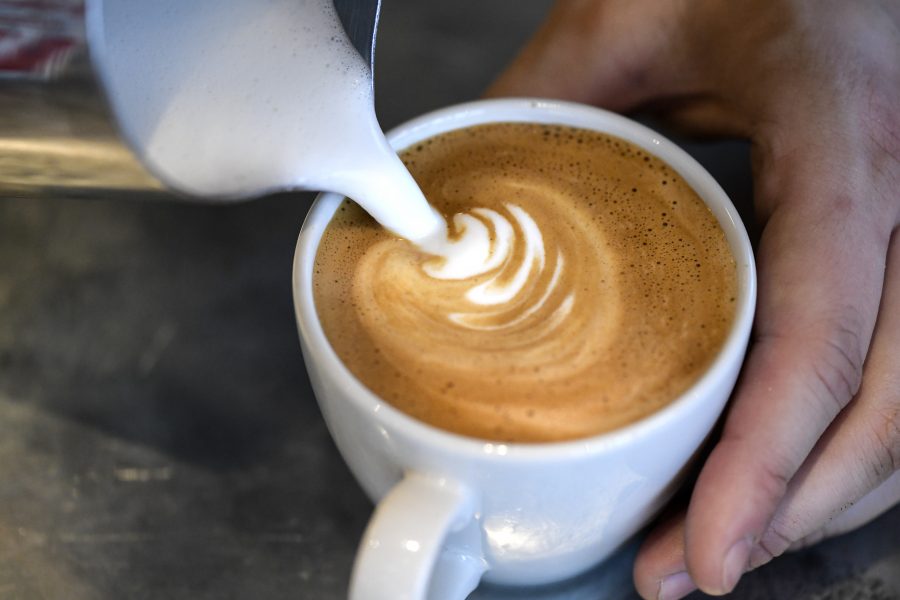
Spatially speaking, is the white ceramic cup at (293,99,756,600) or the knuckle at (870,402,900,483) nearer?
the white ceramic cup at (293,99,756,600)

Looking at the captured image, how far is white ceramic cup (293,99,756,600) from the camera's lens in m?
0.61

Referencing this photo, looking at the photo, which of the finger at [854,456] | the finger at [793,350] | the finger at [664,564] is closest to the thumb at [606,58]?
the finger at [793,350]

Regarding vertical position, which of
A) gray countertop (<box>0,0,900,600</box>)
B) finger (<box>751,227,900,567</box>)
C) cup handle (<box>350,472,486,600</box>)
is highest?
cup handle (<box>350,472,486,600</box>)

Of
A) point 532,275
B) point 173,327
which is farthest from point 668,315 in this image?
point 173,327

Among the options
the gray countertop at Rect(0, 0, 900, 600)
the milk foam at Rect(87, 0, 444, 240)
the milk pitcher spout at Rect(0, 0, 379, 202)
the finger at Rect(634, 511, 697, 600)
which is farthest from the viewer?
the gray countertop at Rect(0, 0, 900, 600)

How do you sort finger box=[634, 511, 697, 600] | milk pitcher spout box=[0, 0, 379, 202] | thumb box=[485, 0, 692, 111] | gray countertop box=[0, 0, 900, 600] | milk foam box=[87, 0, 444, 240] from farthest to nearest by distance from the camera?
thumb box=[485, 0, 692, 111] < gray countertop box=[0, 0, 900, 600] < finger box=[634, 511, 697, 600] < milk foam box=[87, 0, 444, 240] < milk pitcher spout box=[0, 0, 379, 202]

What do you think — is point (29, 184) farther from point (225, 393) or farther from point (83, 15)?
point (225, 393)

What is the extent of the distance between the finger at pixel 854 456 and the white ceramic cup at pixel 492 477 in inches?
5.0

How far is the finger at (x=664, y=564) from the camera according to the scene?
79 centimetres

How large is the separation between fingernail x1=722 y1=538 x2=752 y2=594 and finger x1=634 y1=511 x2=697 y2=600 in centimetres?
7

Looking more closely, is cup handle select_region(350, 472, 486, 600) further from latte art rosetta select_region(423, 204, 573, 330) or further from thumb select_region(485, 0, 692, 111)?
thumb select_region(485, 0, 692, 111)

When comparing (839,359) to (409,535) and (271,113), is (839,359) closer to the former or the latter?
(409,535)

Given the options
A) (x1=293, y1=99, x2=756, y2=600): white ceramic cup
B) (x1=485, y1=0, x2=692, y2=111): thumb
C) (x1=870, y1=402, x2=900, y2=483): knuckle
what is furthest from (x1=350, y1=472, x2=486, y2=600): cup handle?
(x1=485, y1=0, x2=692, y2=111): thumb

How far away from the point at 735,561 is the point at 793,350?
0.58 feet
